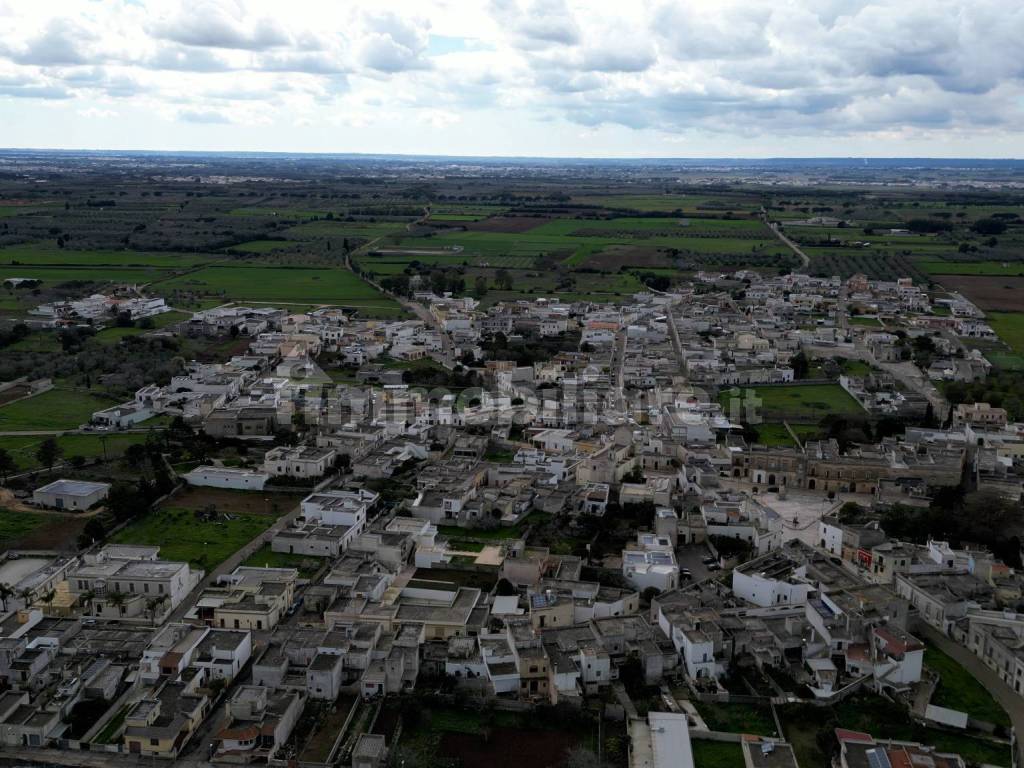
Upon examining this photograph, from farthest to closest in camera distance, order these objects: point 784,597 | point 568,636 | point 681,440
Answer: point 681,440 → point 784,597 → point 568,636

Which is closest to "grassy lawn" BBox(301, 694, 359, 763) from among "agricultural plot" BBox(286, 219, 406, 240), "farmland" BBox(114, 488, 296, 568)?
"farmland" BBox(114, 488, 296, 568)

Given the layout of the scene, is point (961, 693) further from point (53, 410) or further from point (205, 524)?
point (53, 410)

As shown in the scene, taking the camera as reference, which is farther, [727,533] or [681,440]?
[681,440]

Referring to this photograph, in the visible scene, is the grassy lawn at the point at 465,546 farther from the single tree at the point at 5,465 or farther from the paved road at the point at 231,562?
the single tree at the point at 5,465

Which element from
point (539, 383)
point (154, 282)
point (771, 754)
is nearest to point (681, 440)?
point (539, 383)

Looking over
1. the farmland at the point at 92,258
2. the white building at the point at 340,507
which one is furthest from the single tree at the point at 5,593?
the farmland at the point at 92,258

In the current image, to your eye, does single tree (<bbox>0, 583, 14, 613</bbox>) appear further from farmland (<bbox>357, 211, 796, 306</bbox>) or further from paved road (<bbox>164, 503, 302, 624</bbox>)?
farmland (<bbox>357, 211, 796, 306</bbox>)

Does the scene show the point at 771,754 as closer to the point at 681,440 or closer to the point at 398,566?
the point at 398,566
